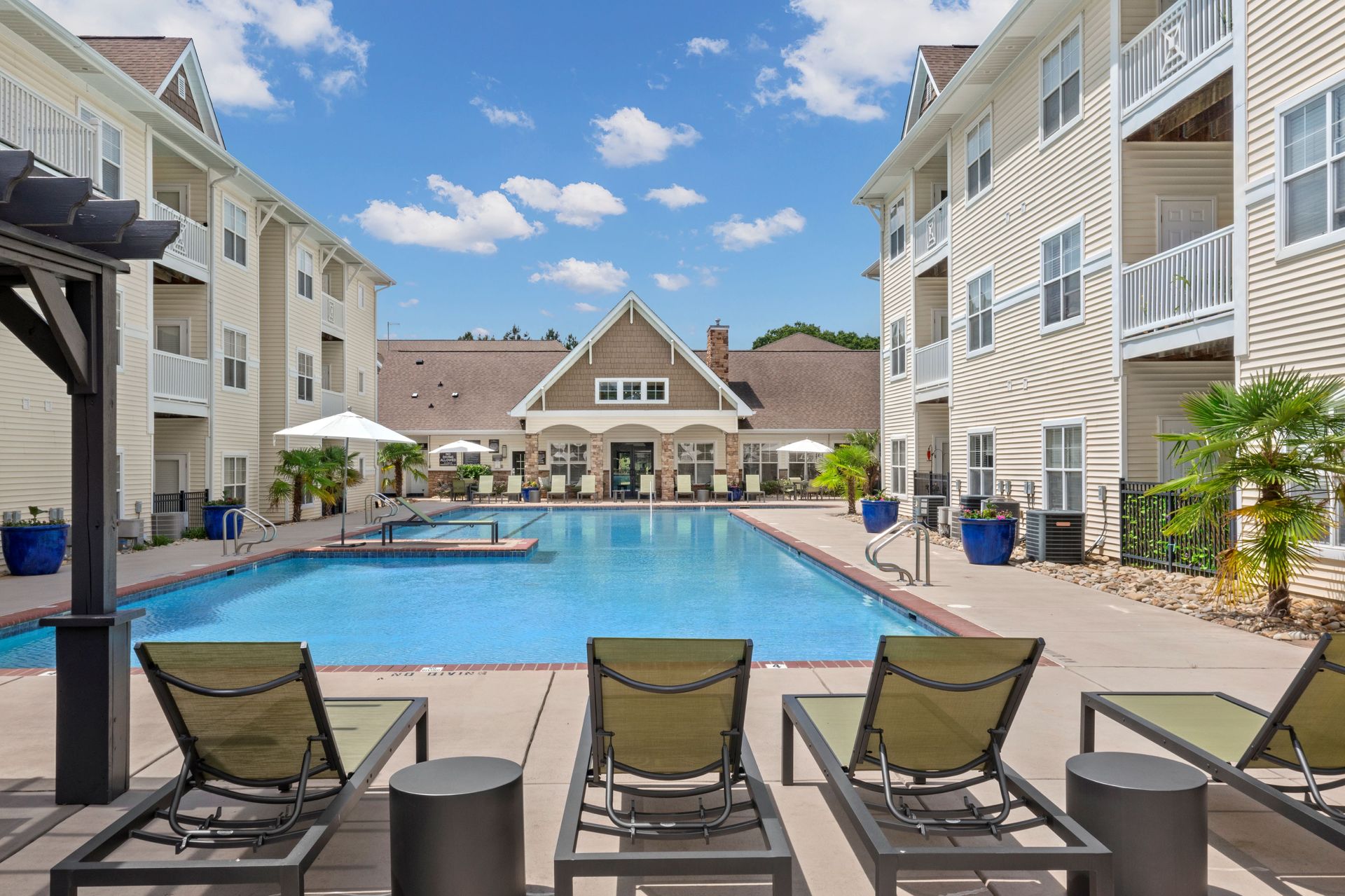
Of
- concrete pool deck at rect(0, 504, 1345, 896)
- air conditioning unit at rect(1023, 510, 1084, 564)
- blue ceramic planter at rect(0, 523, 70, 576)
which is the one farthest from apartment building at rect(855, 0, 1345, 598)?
blue ceramic planter at rect(0, 523, 70, 576)

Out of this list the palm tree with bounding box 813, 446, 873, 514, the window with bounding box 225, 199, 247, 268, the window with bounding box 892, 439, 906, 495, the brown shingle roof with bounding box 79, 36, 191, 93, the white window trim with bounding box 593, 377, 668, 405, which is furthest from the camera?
the white window trim with bounding box 593, 377, 668, 405

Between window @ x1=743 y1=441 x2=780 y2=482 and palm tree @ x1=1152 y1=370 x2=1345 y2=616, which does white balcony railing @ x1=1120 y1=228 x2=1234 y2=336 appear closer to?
palm tree @ x1=1152 y1=370 x2=1345 y2=616

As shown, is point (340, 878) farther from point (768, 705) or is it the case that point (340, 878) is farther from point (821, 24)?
point (821, 24)

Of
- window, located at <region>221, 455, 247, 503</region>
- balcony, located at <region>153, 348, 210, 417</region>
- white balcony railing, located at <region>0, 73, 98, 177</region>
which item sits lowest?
window, located at <region>221, 455, 247, 503</region>

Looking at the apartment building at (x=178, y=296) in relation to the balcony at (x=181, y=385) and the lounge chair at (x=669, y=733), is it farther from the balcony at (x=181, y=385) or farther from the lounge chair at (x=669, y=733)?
the lounge chair at (x=669, y=733)

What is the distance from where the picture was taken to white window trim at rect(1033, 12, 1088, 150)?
1366 cm

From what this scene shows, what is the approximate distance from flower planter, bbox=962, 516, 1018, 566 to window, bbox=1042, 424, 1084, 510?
1.45 metres

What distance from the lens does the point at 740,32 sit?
32688 mm

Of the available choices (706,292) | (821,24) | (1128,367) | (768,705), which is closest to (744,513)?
(1128,367)

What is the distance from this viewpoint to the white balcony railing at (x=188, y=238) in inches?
677

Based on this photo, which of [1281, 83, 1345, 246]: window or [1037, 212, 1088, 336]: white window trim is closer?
[1281, 83, 1345, 246]: window

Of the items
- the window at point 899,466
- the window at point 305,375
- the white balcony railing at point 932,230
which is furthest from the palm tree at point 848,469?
the window at point 305,375

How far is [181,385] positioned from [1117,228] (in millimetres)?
17970

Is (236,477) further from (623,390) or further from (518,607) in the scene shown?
(623,390)
